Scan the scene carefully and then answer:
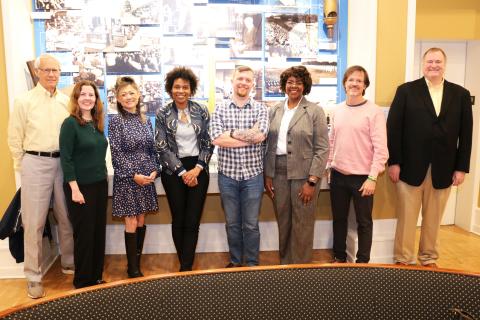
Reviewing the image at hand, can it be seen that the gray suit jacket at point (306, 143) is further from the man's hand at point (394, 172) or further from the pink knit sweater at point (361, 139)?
the man's hand at point (394, 172)

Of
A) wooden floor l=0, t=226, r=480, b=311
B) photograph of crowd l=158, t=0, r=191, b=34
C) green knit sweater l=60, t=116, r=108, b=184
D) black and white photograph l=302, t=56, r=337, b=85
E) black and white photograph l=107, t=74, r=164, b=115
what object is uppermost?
photograph of crowd l=158, t=0, r=191, b=34

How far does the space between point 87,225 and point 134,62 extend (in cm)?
158

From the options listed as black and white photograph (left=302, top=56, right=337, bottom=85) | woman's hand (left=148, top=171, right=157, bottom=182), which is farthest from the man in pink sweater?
woman's hand (left=148, top=171, right=157, bottom=182)

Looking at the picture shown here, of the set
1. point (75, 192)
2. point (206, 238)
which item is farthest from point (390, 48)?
point (75, 192)

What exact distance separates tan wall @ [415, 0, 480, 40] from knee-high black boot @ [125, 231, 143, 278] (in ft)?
10.4

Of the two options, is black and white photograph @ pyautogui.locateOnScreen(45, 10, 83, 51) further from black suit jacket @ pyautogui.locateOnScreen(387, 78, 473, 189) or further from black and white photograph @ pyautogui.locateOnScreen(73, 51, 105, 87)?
black suit jacket @ pyautogui.locateOnScreen(387, 78, 473, 189)

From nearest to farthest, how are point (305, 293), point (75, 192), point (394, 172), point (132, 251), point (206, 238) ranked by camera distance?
point (305, 293) → point (75, 192) → point (132, 251) → point (394, 172) → point (206, 238)

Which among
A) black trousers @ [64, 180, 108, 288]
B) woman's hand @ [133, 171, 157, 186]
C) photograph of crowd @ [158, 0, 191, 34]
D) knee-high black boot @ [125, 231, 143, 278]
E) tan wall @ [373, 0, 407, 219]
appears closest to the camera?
black trousers @ [64, 180, 108, 288]

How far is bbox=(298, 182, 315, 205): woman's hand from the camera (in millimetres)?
2816

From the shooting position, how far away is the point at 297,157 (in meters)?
2.79

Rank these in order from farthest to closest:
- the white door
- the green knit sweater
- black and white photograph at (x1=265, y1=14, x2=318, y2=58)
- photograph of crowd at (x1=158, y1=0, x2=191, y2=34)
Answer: the white door → black and white photograph at (x1=265, y1=14, x2=318, y2=58) → photograph of crowd at (x1=158, y1=0, x2=191, y2=34) → the green knit sweater

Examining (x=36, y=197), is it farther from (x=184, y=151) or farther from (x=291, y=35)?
(x=291, y=35)

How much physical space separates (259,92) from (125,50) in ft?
4.05

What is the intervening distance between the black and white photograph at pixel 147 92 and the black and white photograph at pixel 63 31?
1.40 ft
